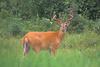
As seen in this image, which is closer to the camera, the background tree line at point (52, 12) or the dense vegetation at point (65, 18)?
the dense vegetation at point (65, 18)

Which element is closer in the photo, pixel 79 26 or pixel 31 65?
pixel 31 65

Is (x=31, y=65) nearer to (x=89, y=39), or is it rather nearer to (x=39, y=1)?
(x=89, y=39)

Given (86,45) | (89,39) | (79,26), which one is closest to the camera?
(86,45)

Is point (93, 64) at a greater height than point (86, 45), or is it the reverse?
point (93, 64)

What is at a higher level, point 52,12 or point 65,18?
point 52,12

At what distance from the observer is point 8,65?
139 inches

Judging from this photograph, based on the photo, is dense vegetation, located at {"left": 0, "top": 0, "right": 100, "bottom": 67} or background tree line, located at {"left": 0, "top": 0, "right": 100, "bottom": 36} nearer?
dense vegetation, located at {"left": 0, "top": 0, "right": 100, "bottom": 67}

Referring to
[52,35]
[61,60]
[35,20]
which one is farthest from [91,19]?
[61,60]

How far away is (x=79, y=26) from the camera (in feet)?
60.0

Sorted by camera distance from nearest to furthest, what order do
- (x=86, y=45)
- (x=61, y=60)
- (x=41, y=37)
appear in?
(x=61, y=60)
(x=41, y=37)
(x=86, y=45)

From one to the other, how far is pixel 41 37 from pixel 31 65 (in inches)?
315

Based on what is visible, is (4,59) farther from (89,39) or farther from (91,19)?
(91,19)

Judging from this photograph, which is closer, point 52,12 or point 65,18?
point 65,18

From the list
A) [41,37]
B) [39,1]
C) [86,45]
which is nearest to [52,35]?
[41,37]
